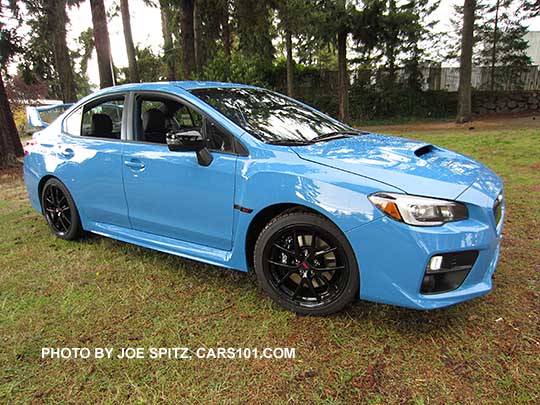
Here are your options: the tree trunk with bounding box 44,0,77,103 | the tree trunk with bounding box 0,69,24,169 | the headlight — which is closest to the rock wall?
the tree trunk with bounding box 44,0,77,103

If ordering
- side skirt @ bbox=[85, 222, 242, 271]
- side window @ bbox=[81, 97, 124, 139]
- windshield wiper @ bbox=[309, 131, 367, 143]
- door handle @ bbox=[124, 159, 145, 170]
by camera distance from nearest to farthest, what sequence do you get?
side skirt @ bbox=[85, 222, 242, 271]
windshield wiper @ bbox=[309, 131, 367, 143]
door handle @ bbox=[124, 159, 145, 170]
side window @ bbox=[81, 97, 124, 139]

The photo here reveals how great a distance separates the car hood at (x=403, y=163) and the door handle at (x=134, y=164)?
129cm

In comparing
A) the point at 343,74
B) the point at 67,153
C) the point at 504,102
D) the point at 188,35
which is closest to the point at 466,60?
the point at 343,74

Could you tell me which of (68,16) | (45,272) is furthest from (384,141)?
(68,16)

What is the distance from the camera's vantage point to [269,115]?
3217 mm

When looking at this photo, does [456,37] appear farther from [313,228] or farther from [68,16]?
[313,228]

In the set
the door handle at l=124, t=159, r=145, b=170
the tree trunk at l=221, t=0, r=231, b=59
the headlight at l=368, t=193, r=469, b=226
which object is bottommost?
the headlight at l=368, t=193, r=469, b=226

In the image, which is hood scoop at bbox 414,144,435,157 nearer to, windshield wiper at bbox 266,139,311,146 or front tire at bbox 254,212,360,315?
windshield wiper at bbox 266,139,311,146

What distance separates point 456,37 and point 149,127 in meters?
22.0

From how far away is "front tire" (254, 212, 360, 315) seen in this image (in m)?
2.42

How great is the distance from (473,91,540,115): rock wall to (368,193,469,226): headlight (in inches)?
794

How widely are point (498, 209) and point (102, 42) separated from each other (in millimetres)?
11900

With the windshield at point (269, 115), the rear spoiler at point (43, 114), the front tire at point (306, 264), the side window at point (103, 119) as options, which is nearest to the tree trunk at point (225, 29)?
the rear spoiler at point (43, 114)

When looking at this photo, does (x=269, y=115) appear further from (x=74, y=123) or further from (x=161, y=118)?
(x=74, y=123)
